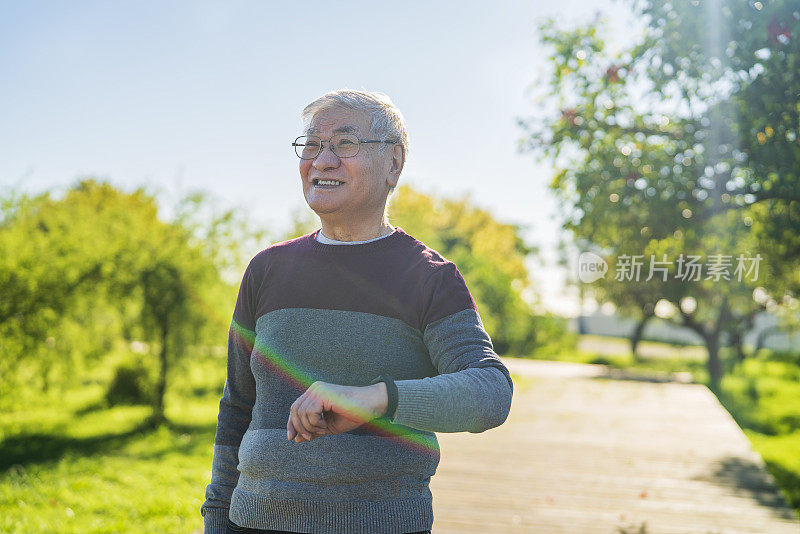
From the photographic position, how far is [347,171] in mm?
1710

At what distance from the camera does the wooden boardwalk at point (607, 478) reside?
5566 millimetres

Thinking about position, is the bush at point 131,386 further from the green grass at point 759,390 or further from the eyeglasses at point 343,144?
the eyeglasses at point 343,144

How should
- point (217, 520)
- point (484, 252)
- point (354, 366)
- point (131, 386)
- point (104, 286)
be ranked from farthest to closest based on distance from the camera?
point (484, 252), point (131, 386), point (104, 286), point (217, 520), point (354, 366)

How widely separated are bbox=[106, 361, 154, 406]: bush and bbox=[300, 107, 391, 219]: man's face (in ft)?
46.4

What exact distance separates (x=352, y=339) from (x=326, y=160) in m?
0.43

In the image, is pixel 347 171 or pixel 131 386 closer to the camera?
pixel 347 171

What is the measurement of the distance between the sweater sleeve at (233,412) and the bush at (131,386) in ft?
45.0

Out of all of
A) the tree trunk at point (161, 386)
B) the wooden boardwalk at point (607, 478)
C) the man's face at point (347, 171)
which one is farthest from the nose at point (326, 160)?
the tree trunk at point (161, 386)

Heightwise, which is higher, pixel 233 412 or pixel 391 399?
pixel 391 399

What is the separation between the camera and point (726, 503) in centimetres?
621

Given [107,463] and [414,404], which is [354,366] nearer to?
[414,404]

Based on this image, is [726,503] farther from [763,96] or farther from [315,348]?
[315,348]

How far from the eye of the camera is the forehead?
171 cm

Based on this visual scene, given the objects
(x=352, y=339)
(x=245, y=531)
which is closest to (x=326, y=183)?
(x=352, y=339)
